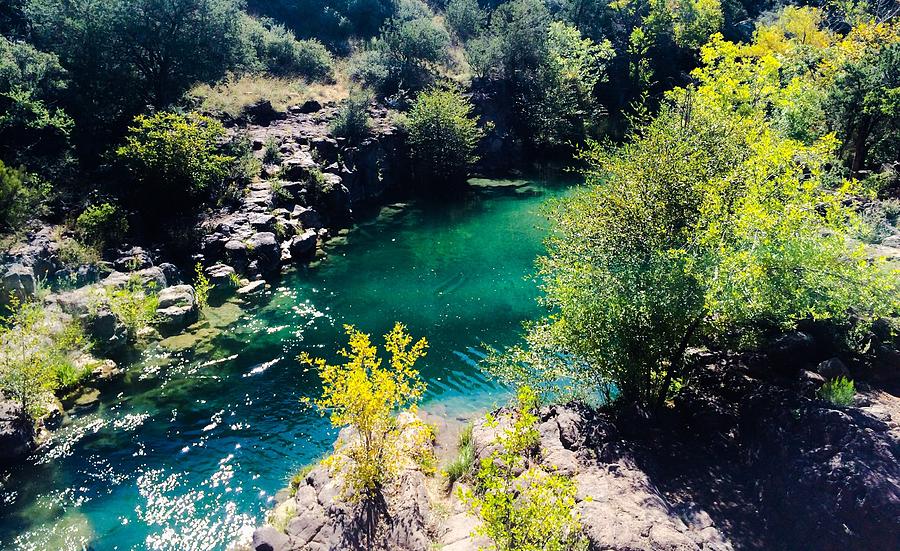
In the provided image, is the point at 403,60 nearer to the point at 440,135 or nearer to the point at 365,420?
the point at 440,135

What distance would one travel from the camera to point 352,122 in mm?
41781

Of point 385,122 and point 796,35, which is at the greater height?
point 796,35

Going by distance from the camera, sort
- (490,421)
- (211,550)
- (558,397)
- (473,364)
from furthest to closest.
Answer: (473,364) → (558,397) → (211,550) → (490,421)

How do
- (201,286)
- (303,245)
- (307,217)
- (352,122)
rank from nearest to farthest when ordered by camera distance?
(201,286)
(303,245)
(307,217)
(352,122)

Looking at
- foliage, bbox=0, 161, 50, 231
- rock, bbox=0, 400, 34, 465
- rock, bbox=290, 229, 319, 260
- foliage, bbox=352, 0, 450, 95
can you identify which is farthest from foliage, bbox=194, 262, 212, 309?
foliage, bbox=352, 0, 450, 95

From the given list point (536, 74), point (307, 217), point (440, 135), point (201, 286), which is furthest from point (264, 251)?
point (536, 74)

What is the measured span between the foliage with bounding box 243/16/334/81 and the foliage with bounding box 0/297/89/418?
34087 mm

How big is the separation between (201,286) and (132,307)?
4.02m

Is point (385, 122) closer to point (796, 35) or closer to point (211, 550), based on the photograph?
point (211, 550)

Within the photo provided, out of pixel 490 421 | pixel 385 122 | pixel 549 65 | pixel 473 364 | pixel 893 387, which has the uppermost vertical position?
pixel 549 65

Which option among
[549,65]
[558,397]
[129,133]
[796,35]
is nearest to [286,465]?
[558,397]

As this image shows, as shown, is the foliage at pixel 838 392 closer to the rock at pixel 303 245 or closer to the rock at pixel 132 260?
the rock at pixel 303 245

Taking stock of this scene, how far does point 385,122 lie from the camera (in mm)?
45312

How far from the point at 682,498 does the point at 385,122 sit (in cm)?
3917
